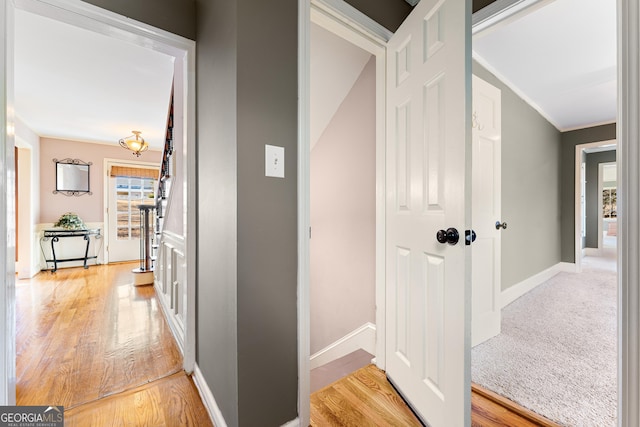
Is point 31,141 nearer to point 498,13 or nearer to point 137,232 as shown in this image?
point 137,232

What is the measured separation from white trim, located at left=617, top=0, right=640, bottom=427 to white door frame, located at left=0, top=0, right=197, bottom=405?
5.91ft

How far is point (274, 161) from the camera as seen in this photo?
42.7 inches

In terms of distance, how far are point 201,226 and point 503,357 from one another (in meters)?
2.20

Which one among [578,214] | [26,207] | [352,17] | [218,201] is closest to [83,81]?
[26,207]

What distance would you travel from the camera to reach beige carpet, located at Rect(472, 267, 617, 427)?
1.33 metres

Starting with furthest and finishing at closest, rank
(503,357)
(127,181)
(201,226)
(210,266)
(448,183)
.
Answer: (127,181) → (503,357) → (201,226) → (210,266) → (448,183)

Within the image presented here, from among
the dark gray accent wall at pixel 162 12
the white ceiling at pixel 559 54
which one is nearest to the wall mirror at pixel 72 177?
Result: the dark gray accent wall at pixel 162 12

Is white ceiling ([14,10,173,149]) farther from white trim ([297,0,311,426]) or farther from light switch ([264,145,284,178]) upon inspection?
light switch ([264,145,284,178])

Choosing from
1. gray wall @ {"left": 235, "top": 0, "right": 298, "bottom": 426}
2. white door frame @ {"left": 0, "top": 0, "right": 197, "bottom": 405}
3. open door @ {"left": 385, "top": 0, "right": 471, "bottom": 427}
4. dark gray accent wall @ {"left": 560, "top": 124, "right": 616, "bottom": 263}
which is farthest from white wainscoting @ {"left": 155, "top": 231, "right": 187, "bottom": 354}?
dark gray accent wall @ {"left": 560, "top": 124, "right": 616, "bottom": 263}

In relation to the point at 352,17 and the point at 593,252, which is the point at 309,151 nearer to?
the point at 352,17

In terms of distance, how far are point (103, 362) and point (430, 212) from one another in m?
2.25

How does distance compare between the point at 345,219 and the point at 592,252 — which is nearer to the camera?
the point at 345,219

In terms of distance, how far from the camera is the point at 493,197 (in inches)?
80.2

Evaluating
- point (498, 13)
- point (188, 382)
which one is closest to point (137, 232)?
point (188, 382)
